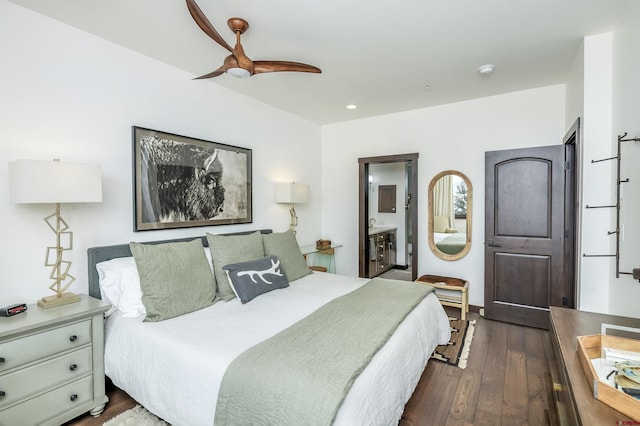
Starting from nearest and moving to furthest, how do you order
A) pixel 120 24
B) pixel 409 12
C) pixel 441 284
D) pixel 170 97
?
pixel 409 12
pixel 120 24
pixel 170 97
pixel 441 284

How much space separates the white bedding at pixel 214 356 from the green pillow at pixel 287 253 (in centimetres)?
68

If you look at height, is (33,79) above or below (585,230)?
above

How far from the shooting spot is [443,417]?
2.00 metres

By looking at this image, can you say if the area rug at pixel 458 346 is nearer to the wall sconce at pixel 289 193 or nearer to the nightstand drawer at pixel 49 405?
the wall sconce at pixel 289 193

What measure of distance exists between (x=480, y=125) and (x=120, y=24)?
155 inches

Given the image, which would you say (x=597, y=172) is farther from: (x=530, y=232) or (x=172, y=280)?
(x=172, y=280)

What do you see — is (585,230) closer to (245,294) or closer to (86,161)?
(245,294)

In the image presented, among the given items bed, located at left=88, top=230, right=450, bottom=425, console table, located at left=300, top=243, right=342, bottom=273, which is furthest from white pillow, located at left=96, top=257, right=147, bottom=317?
console table, located at left=300, top=243, right=342, bottom=273

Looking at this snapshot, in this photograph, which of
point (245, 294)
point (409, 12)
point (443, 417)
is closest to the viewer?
point (443, 417)

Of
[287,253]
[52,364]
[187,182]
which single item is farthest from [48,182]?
[287,253]

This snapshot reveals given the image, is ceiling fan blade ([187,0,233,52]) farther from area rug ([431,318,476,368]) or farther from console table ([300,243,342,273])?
console table ([300,243,342,273])

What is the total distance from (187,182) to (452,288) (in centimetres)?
323

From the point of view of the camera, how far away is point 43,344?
1797mm

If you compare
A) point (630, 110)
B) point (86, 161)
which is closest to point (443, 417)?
point (630, 110)
